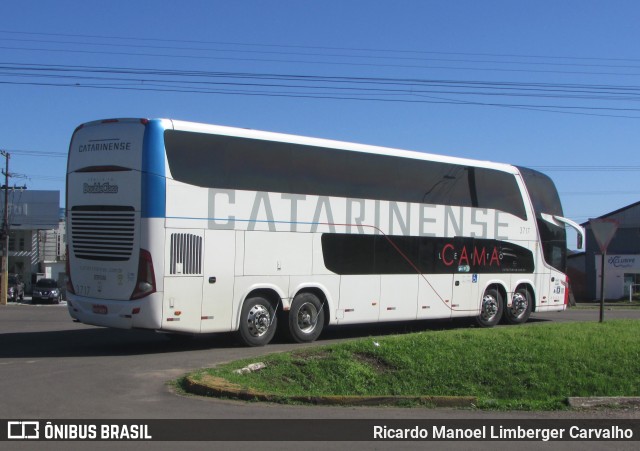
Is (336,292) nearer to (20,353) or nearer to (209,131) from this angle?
(209,131)

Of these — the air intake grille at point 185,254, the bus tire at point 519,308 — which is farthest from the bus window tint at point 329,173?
the bus tire at point 519,308

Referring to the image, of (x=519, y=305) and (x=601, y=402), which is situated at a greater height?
(x=519, y=305)

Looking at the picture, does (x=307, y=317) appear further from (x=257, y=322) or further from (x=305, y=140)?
(x=305, y=140)

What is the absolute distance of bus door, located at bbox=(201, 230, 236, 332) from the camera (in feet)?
45.8

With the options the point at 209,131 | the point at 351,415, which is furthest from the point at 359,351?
the point at 209,131

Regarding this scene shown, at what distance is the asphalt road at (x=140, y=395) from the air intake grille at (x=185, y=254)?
5.18 feet

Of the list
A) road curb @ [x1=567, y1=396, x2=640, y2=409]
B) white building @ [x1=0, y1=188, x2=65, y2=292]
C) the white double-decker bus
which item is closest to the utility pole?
white building @ [x1=0, y1=188, x2=65, y2=292]

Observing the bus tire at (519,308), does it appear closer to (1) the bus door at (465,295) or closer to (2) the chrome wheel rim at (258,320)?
(1) the bus door at (465,295)

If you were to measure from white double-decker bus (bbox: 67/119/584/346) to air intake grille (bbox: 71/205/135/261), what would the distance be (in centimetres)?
3

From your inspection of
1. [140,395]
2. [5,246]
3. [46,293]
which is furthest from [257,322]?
[46,293]

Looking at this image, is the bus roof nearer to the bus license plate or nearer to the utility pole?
the bus license plate

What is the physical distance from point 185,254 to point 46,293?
35.2 meters

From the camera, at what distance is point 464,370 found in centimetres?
1156

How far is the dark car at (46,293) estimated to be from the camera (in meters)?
45.5
